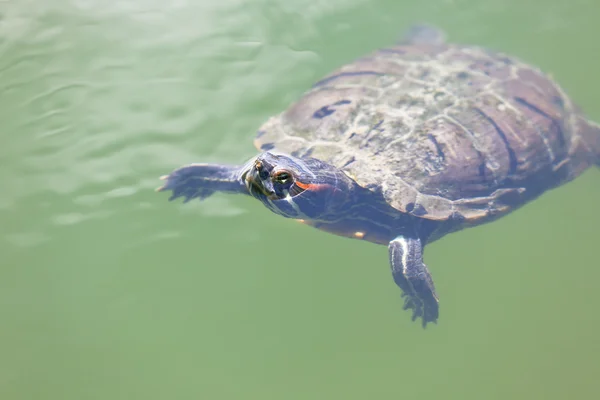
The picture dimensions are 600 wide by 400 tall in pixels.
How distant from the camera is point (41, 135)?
17.3ft

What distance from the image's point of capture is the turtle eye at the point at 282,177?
3506mm

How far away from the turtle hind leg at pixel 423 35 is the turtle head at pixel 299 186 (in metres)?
3.05

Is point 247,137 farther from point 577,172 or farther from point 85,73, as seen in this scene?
point 577,172

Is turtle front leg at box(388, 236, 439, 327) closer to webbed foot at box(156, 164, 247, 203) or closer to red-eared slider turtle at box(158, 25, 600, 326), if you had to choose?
red-eared slider turtle at box(158, 25, 600, 326)

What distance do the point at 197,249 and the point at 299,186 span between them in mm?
1501

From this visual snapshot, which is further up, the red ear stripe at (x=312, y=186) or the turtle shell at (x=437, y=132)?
the turtle shell at (x=437, y=132)

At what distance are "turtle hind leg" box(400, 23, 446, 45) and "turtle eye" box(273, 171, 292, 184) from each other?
138 inches

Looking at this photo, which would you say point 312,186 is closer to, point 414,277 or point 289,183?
point 289,183

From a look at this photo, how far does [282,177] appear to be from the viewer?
11.6 ft

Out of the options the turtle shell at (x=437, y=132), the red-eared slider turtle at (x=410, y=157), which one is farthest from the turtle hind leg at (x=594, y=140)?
the turtle shell at (x=437, y=132)

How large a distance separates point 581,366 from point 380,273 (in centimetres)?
Result: 179

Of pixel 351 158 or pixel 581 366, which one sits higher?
pixel 351 158

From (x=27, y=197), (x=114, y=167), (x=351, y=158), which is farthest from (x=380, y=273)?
(x=27, y=197)

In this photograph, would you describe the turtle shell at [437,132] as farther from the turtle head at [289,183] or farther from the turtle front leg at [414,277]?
the turtle front leg at [414,277]
